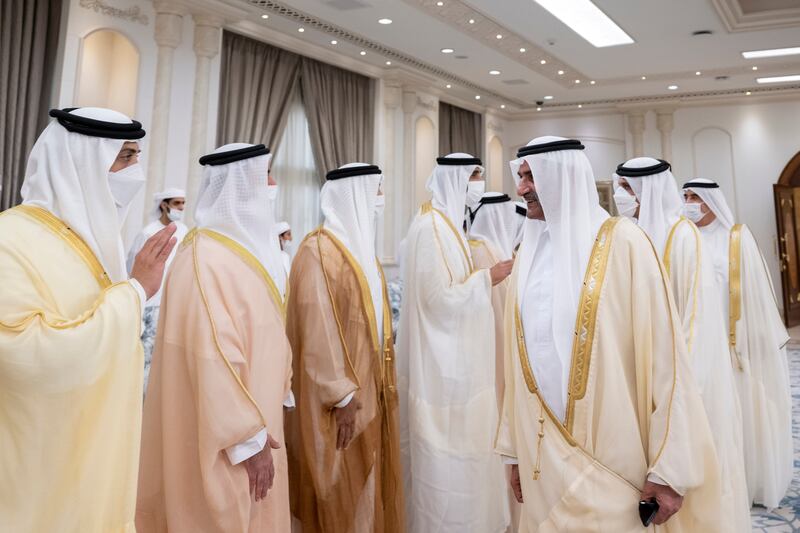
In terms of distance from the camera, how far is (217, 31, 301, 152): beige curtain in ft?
18.6

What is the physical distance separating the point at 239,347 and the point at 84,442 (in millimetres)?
443

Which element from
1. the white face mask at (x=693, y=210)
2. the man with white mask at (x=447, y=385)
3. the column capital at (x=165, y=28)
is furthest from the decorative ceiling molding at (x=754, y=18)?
the column capital at (x=165, y=28)

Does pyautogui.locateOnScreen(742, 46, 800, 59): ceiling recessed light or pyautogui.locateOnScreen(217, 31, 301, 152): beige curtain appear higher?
pyautogui.locateOnScreen(742, 46, 800, 59): ceiling recessed light

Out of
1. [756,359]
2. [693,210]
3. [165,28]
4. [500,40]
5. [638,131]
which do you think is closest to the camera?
[756,359]

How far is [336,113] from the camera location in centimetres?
682

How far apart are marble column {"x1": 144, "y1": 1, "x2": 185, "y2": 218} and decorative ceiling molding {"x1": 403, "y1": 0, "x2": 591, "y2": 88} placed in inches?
90.5

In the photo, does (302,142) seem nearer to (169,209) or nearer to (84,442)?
(169,209)

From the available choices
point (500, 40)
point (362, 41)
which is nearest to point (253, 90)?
point (362, 41)

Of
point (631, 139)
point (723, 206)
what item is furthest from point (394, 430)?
point (631, 139)

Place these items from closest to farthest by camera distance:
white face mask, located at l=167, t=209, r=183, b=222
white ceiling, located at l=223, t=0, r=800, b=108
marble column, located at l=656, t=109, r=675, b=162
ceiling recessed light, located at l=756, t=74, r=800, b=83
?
1. white face mask, located at l=167, t=209, r=183, b=222
2. white ceiling, located at l=223, t=0, r=800, b=108
3. ceiling recessed light, located at l=756, t=74, r=800, b=83
4. marble column, located at l=656, t=109, r=675, b=162

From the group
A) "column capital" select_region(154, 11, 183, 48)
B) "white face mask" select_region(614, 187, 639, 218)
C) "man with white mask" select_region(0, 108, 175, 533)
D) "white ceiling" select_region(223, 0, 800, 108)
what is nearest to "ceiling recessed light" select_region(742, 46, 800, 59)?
"white ceiling" select_region(223, 0, 800, 108)

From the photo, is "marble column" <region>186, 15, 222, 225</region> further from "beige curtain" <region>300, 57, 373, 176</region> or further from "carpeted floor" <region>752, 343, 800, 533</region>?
"carpeted floor" <region>752, 343, 800, 533</region>

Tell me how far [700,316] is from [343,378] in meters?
1.39

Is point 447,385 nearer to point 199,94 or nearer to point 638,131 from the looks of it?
point 199,94
